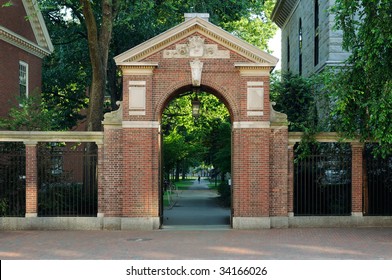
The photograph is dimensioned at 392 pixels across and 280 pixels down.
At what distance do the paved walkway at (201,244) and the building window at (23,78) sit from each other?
39.3 ft

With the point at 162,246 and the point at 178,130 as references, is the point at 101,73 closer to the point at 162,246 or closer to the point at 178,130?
the point at 162,246

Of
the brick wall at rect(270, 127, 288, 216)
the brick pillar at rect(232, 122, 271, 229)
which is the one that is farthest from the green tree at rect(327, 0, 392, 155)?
the brick pillar at rect(232, 122, 271, 229)

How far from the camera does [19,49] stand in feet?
92.4

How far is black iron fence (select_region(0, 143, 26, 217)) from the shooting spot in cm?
1873

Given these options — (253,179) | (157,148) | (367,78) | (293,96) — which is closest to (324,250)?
(253,179)

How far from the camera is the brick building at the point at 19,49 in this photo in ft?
86.1

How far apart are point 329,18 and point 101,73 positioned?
33.8 feet

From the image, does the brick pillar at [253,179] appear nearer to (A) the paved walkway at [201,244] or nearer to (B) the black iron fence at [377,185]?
(A) the paved walkway at [201,244]

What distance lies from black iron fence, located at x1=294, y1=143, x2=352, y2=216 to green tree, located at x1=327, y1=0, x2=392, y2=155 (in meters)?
1.17

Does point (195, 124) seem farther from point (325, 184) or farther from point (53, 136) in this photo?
point (53, 136)

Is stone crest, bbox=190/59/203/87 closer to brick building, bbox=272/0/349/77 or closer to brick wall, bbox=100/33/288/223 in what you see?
brick wall, bbox=100/33/288/223

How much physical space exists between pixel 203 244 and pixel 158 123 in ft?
16.1

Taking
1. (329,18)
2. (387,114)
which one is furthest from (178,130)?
(387,114)

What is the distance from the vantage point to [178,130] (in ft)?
149
